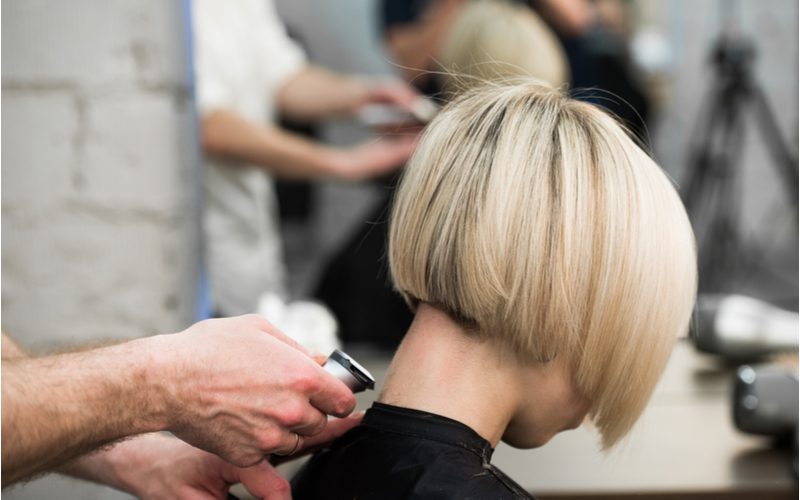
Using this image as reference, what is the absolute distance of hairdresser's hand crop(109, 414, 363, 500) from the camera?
84 centimetres

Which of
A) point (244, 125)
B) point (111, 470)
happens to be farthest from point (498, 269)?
point (244, 125)

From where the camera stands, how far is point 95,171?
4.77 feet

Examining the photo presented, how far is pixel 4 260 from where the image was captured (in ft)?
4.86

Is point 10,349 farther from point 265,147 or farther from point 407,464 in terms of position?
point 265,147

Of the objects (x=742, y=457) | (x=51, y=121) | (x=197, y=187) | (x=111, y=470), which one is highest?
(x=51, y=121)

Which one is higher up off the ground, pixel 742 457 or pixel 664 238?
pixel 664 238

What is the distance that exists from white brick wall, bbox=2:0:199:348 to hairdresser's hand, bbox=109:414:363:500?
620 millimetres

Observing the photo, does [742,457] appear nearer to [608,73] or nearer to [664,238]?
[664,238]

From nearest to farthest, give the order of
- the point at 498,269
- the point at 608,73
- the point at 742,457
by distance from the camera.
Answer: the point at 498,269, the point at 742,457, the point at 608,73

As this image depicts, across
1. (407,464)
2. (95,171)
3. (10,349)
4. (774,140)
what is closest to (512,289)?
(407,464)

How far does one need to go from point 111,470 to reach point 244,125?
34.2 inches

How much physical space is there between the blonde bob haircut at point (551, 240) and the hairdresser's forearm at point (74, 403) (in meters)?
0.24

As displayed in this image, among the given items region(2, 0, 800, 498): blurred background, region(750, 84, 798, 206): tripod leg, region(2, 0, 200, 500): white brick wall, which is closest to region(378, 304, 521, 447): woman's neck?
region(2, 0, 800, 498): blurred background

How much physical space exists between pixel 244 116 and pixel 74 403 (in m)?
1.05
